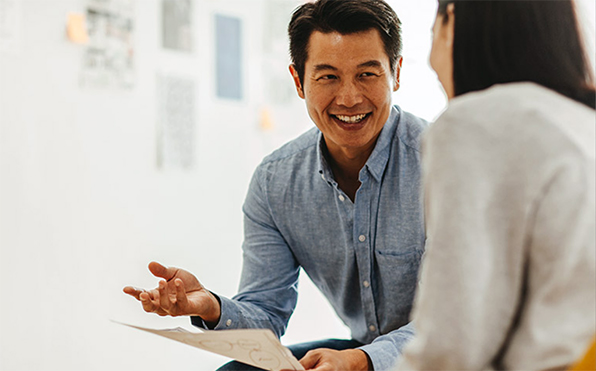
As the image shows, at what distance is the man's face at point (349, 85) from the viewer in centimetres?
136

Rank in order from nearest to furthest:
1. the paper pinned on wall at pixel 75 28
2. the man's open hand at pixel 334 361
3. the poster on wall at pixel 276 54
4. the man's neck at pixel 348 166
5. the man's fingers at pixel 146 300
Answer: the man's open hand at pixel 334 361
the man's fingers at pixel 146 300
the man's neck at pixel 348 166
the paper pinned on wall at pixel 75 28
the poster on wall at pixel 276 54

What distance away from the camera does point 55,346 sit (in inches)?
75.1

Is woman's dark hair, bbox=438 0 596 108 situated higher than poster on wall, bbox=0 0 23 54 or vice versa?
poster on wall, bbox=0 0 23 54

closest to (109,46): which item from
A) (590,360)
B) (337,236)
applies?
(337,236)

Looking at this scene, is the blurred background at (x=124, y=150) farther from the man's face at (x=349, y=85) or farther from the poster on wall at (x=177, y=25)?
the man's face at (x=349, y=85)

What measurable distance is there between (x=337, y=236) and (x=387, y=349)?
0.35 m

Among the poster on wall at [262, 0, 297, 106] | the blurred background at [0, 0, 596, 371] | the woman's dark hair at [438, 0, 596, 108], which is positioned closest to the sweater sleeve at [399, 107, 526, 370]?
the woman's dark hair at [438, 0, 596, 108]

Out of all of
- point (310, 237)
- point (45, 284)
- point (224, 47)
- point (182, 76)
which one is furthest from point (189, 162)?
point (310, 237)

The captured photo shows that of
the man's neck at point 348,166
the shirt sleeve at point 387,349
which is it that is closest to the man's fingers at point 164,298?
the shirt sleeve at point 387,349

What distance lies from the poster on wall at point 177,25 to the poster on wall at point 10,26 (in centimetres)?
52

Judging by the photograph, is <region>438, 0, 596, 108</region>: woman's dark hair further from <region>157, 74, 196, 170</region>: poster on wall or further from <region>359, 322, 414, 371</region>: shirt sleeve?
<region>157, 74, 196, 170</region>: poster on wall

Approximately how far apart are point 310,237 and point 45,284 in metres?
0.91

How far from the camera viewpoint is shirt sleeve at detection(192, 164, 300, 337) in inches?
58.8

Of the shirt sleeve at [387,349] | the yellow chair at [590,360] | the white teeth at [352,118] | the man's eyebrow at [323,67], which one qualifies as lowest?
the shirt sleeve at [387,349]
